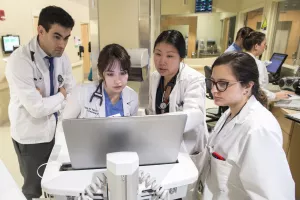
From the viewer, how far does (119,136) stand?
30.1 inches

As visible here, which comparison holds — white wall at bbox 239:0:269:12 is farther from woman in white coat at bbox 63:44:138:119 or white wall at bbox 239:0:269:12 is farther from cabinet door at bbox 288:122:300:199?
woman in white coat at bbox 63:44:138:119

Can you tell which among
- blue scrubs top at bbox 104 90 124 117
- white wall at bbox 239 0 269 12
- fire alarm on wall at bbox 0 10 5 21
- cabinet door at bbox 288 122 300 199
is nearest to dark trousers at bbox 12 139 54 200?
blue scrubs top at bbox 104 90 124 117

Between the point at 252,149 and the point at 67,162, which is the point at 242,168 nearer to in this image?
the point at 252,149

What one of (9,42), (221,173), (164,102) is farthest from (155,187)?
(9,42)

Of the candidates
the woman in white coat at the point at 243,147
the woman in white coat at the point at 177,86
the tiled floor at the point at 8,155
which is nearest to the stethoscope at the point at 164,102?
the woman in white coat at the point at 177,86

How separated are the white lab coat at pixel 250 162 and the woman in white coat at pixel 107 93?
1.87ft

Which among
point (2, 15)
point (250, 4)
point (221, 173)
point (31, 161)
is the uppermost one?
point (250, 4)

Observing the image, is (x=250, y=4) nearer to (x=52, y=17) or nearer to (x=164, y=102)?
(x=164, y=102)

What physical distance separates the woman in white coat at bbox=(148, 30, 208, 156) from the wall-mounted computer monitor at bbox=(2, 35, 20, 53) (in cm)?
331

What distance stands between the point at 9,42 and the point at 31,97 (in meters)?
3.01

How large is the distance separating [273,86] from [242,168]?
2.46 meters

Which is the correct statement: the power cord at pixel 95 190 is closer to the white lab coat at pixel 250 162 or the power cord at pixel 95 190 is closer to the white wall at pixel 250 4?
the white lab coat at pixel 250 162

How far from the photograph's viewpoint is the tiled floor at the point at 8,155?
7.60 ft

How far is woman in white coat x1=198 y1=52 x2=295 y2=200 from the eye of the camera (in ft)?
2.83
